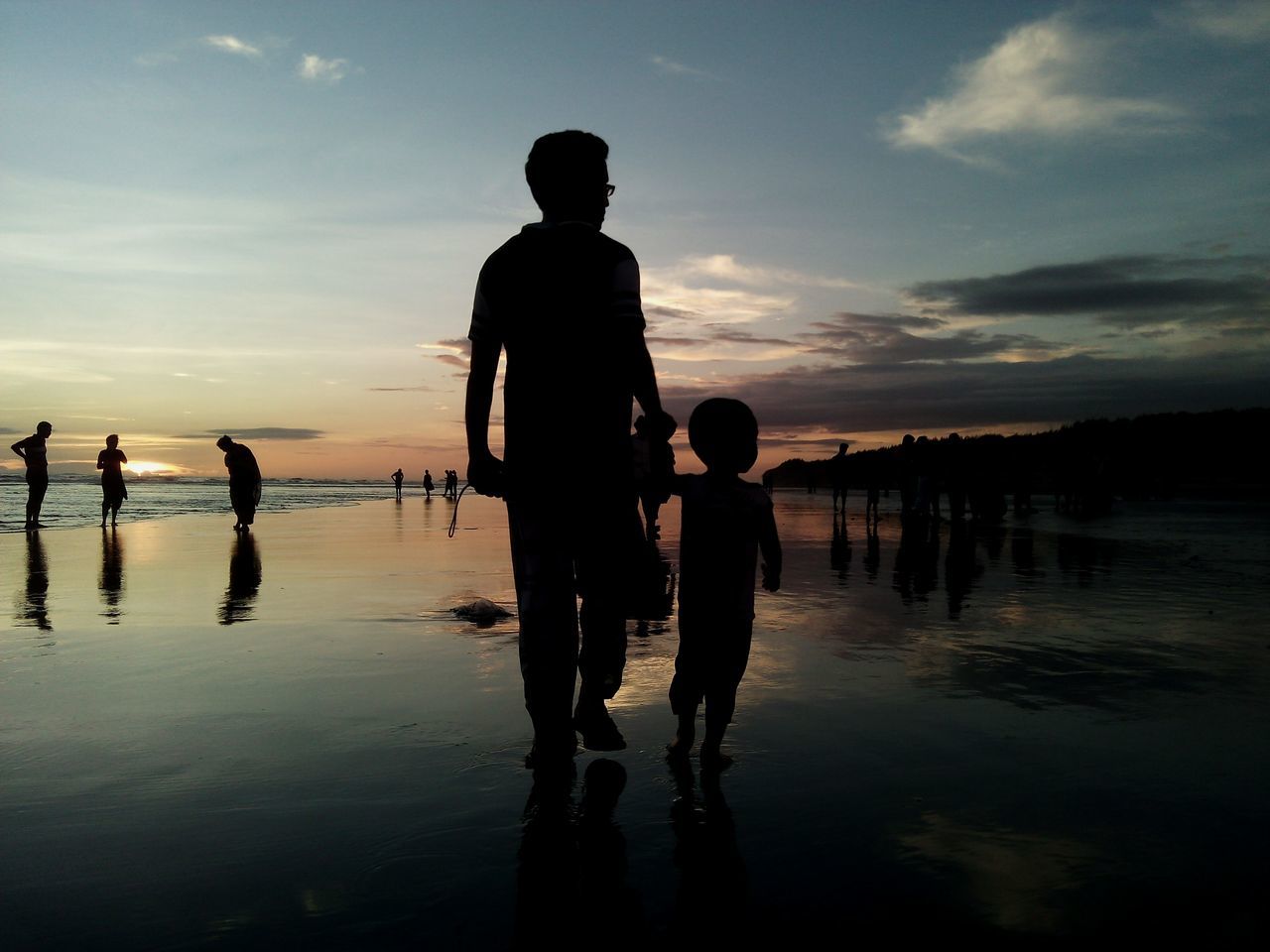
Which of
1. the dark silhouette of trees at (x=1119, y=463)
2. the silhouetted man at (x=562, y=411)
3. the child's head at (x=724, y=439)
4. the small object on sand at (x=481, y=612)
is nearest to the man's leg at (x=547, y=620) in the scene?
the silhouetted man at (x=562, y=411)

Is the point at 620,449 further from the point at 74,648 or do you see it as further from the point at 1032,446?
the point at 1032,446

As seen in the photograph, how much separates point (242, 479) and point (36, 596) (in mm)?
11521

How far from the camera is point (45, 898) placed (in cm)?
238

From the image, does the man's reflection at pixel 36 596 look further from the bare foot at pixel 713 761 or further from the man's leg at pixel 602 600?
the bare foot at pixel 713 761

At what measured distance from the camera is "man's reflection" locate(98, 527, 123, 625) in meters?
7.74

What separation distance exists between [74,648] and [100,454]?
17.6 meters

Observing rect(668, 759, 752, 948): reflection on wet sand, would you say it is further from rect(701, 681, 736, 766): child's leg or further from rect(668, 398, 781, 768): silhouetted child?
rect(668, 398, 781, 768): silhouetted child

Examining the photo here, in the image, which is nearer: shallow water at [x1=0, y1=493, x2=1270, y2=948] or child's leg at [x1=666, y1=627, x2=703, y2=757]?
shallow water at [x1=0, y1=493, x2=1270, y2=948]

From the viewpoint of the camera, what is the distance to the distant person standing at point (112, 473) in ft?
69.3

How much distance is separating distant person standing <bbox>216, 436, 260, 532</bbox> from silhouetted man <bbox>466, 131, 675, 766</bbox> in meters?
17.9

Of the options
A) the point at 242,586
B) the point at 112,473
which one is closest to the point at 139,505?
the point at 112,473

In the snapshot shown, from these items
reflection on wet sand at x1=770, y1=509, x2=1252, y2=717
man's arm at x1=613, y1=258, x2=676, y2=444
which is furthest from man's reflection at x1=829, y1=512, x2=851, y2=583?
man's arm at x1=613, y1=258, x2=676, y2=444

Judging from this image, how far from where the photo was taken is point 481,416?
3.54 metres

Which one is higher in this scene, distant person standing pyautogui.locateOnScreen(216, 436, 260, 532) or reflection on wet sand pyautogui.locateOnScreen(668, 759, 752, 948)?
distant person standing pyautogui.locateOnScreen(216, 436, 260, 532)
